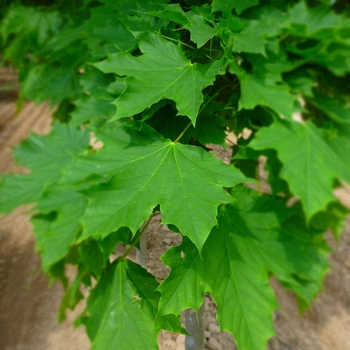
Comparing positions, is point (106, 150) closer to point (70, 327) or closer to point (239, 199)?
point (239, 199)

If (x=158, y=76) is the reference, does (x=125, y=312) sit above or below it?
below

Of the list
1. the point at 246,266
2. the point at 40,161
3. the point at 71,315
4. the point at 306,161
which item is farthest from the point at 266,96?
the point at 71,315

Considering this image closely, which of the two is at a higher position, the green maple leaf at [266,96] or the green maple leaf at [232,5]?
the green maple leaf at [232,5]

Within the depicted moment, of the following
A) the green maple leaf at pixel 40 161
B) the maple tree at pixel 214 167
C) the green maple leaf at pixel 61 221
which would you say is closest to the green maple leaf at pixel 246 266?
the maple tree at pixel 214 167

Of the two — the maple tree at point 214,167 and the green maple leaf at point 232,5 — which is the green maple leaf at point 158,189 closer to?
the maple tree at point 214,167

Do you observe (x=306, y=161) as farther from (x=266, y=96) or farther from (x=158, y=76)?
(x=158, y=76)

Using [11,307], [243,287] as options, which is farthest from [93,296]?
[11,307]

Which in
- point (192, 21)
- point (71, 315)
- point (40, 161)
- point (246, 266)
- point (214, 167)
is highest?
point (192, 21)

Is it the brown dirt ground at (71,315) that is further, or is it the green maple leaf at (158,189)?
the brown dirt ground at (71,315)
